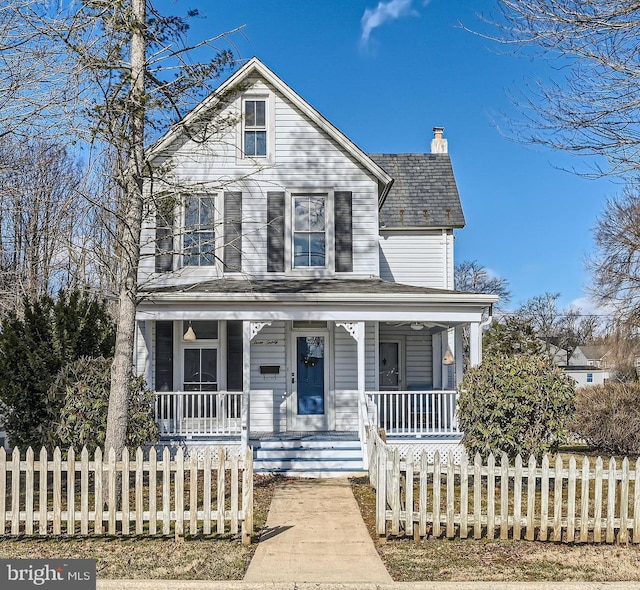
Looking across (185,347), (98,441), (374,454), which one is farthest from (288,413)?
(98,441)

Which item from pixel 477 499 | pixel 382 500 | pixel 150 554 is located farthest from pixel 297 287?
pixel 150 554

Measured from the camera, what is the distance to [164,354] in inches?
523

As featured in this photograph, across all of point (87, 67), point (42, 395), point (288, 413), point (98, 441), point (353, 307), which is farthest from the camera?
point (288, 413)

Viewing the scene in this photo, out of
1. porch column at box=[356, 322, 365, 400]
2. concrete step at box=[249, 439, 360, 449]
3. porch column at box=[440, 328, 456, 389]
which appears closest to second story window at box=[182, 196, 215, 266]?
porch column at box=[356, 322, 365, 400]

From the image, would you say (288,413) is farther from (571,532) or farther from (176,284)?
(571,532)

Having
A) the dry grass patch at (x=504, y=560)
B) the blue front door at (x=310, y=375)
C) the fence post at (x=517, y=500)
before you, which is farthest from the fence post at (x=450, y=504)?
the blue front door at (x=310, y=375)

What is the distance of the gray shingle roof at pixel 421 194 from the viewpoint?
17.1 m

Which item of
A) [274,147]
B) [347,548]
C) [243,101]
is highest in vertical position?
[243,101]

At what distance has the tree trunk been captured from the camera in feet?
26.4

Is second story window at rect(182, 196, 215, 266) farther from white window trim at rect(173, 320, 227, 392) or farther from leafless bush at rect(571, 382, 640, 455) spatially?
leafless bush at rect(571, 382, 640, 455)

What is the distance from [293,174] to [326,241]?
68.3 inches

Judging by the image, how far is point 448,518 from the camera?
274 inches

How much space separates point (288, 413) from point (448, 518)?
6.66 m

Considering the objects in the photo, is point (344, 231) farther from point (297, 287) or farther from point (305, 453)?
point (305, 453)
